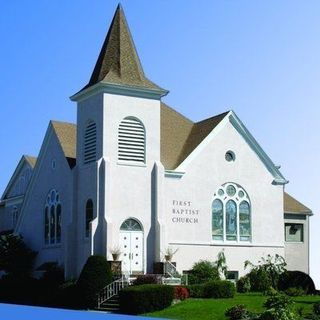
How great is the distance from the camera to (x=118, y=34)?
47.0 metres

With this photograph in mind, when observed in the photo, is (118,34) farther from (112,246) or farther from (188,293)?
(188,293)

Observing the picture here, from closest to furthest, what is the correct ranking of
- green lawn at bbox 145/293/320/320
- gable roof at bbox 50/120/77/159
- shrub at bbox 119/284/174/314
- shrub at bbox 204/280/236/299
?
green lawn at bbox 145/293/320/320
shrub at bbox 119/284/174/314
shrub at bbox 204/280/236/299
gable roof at bbox 50/120/77/159

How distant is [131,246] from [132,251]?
0.29m

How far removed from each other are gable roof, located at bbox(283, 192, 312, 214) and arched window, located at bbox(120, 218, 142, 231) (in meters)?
13.9

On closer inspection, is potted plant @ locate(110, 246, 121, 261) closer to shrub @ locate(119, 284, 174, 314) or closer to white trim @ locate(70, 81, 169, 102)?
shrub @ locate(119, 284, 174, 314)

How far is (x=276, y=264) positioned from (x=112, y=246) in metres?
12.0

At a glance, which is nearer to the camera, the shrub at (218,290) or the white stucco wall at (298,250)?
the shrub at (218,290)

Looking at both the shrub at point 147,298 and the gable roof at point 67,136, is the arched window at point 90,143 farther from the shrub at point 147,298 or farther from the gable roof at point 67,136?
the shrub at point 147,298

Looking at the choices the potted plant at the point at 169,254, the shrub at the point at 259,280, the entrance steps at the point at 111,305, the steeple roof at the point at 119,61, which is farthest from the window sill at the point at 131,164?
the shrub at the point at 259,280

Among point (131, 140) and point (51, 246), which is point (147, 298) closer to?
point (131, 140)

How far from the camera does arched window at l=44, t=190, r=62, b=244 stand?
4855 cm

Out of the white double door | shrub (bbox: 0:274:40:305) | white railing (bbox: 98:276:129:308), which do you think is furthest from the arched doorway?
shrub (bbox: 0:274:40:305)

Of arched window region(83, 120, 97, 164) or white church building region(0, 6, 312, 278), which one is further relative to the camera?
arched window region(83, 120, 97, 164)

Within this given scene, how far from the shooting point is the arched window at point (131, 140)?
43.8 meters
